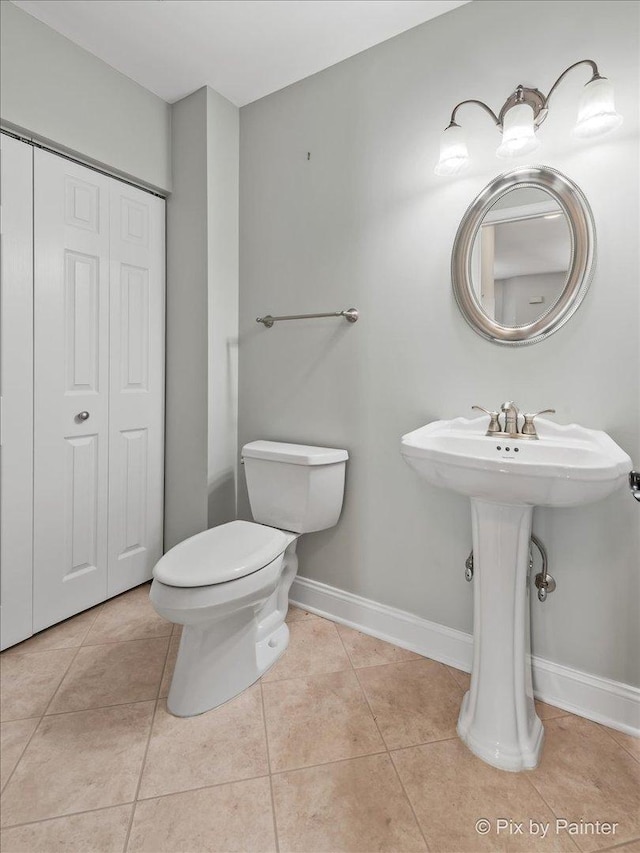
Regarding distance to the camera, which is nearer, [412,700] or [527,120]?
[527,120]

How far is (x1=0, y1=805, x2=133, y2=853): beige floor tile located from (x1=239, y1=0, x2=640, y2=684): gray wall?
3.55ft

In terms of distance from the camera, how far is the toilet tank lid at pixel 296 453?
5.55 feet

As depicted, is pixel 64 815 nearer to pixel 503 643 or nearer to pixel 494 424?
pixel 503 643

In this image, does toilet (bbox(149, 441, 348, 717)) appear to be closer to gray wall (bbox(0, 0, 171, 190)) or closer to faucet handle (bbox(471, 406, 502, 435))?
faucet handle (bbox(471, 406, 502, 435))

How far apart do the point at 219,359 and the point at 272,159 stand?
94 centimetres

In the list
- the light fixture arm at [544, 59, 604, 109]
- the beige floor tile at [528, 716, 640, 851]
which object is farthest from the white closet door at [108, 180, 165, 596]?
the beige floor tile at [528, 716, 640, 851]

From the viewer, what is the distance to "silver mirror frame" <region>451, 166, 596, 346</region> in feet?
4.41

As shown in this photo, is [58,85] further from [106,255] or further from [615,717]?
[615,717]

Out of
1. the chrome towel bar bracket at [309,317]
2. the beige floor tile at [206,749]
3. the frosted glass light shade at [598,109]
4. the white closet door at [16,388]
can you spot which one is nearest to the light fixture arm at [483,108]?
the frosted glass light shade at [598,109]

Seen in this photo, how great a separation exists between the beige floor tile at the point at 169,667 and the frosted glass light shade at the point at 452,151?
197cm

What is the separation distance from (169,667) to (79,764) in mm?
425

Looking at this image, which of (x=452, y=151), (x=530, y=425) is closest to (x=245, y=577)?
(x=530, y=425)

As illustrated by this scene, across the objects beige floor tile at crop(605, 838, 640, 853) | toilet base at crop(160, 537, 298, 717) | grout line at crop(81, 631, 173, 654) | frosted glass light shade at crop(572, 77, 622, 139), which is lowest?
beige floor tile at crop(605, 838, 640, 853)

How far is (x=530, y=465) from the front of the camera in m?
1.03
